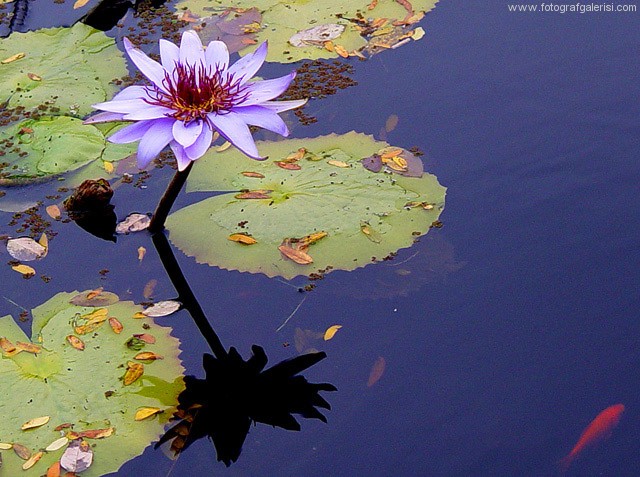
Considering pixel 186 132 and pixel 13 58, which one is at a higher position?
pixel 186 132

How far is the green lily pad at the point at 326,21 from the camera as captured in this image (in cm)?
475

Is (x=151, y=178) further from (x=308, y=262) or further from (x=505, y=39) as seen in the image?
(x=505, y=39)

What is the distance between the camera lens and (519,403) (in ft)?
9.68

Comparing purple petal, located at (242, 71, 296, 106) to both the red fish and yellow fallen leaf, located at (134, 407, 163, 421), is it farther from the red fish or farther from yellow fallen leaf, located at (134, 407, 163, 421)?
the red fish

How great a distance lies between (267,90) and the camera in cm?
313

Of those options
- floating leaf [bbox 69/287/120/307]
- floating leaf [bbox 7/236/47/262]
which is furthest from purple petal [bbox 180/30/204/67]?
floating leaf [bbox 7/236/47/262]

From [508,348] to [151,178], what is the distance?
1.92 m

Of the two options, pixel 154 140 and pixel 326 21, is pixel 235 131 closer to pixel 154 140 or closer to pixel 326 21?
pixel 154 140

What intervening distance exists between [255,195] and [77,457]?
55.4 inches

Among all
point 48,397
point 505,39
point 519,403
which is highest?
point 505,39

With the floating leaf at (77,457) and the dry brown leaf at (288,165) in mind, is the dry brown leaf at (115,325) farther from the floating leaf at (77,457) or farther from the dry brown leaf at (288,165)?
the dry brown leaf at (288,165)

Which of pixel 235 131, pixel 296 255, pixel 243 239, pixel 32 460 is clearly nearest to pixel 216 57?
pixel 235 131

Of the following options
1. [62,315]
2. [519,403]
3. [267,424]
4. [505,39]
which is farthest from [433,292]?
[505,39]

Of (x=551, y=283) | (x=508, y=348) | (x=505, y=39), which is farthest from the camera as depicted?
(x=505, y=39)
